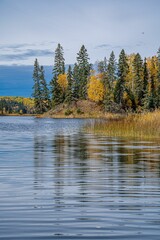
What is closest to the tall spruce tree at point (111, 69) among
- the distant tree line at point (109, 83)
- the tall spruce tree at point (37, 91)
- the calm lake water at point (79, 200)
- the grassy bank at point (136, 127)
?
the distant tree line at point (109, 83)

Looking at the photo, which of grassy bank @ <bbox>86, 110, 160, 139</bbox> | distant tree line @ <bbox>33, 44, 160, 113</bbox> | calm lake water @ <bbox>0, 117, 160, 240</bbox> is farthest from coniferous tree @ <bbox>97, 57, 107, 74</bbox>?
calm lake water @ <bbox>0, 117, 160, 240</bbox>

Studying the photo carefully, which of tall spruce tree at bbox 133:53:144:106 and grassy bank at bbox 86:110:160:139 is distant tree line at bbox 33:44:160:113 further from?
grassy bank at bbox 86:110:160:139

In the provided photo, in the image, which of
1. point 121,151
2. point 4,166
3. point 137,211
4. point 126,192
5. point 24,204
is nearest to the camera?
point 137,211

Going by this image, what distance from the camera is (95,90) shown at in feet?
395

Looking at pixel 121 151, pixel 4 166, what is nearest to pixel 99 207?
→ pixel 4 166

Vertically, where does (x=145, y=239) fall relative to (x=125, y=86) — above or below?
below

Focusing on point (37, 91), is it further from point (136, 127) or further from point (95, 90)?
point (136, 127)

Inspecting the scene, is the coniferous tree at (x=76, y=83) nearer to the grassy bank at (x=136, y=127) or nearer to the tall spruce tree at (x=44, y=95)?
the tall spruce tree at (x=44, y=95)

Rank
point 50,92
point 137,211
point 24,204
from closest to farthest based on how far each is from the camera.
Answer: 1. point 137,211
2. point 24,204
3. point 50,92

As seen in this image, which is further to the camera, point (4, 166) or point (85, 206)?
point (4, 166)

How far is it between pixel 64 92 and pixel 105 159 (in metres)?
111

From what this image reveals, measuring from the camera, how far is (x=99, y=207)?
27.6 ft

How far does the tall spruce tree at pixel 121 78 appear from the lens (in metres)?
119

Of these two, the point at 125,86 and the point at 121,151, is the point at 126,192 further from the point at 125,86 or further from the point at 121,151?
the point at 125,86
